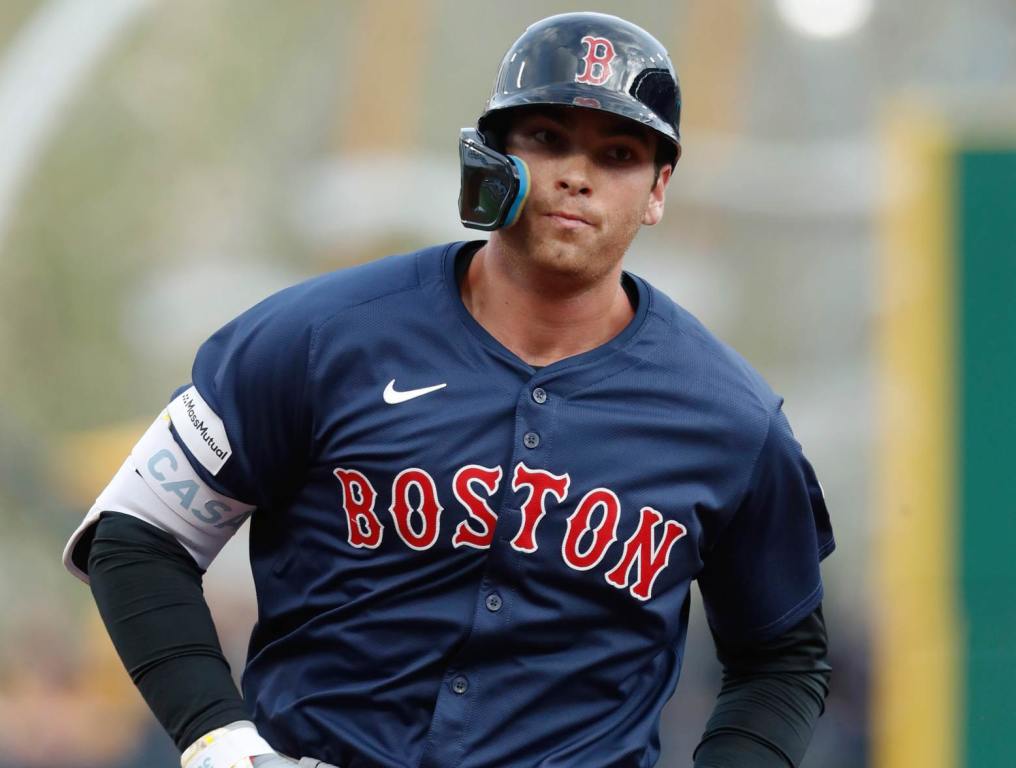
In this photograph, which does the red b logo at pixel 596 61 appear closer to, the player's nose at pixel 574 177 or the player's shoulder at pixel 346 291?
the player's nose at pixel 574 177

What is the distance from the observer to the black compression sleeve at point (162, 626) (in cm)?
240

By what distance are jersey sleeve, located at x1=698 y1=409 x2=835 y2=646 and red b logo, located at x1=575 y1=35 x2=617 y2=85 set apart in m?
0.65

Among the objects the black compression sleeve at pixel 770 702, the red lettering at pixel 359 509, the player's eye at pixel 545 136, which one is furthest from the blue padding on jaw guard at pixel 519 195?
the black compression sleeve at pixel 770 702

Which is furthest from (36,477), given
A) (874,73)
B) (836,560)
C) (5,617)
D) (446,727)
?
(446,727)

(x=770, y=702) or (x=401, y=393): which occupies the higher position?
(x=401, y=393)

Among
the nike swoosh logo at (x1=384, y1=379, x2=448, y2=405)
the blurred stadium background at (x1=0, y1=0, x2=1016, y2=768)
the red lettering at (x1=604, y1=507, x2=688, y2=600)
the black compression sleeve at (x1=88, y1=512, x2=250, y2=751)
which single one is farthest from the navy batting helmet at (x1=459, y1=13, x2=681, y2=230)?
the blurred stadium background at (x1=0, y1=0, x2=1016, y2=768)

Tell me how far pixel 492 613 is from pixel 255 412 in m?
0.50

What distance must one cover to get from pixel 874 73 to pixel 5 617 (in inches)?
194

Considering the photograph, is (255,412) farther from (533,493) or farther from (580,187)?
(580,187)

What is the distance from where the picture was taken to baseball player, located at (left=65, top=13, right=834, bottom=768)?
2438 mm

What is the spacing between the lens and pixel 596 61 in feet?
8.45

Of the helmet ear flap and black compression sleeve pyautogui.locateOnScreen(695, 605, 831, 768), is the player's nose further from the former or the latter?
black compression sleeve pyautogui.locateOnScreen(695, 605, 831, 768)

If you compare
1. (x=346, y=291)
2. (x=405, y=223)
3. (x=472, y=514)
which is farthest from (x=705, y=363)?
(x=405, y=223)

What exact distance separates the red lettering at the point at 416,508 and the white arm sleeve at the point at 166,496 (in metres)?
0.29
